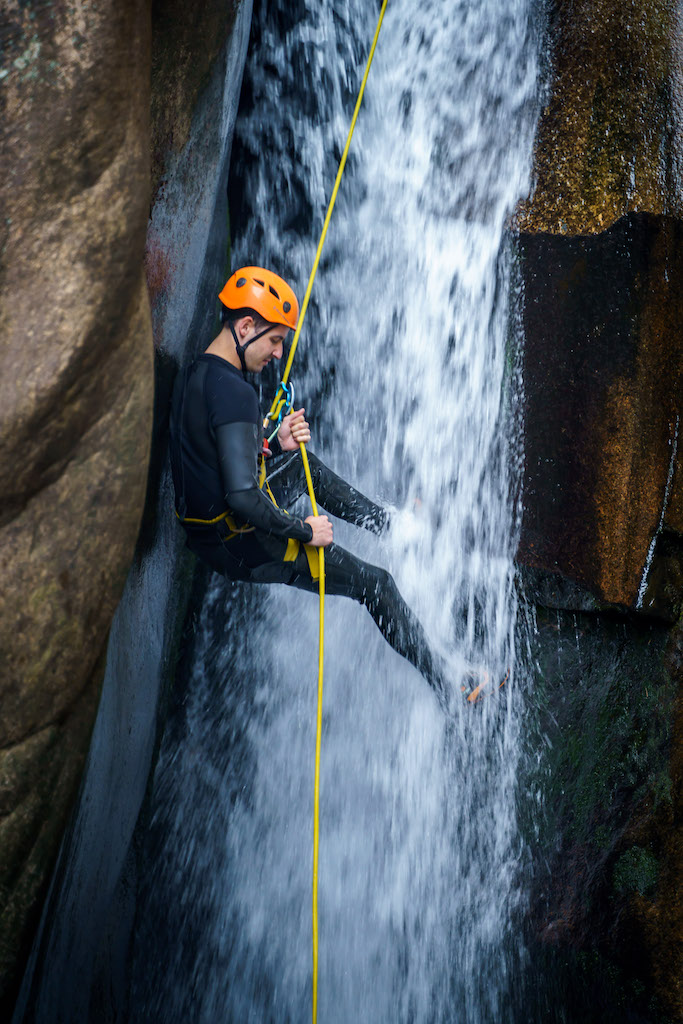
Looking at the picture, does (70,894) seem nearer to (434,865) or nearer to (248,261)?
(434,865)

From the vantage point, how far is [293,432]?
10.3ft

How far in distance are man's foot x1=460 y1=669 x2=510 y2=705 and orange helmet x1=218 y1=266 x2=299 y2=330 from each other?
5.65ft

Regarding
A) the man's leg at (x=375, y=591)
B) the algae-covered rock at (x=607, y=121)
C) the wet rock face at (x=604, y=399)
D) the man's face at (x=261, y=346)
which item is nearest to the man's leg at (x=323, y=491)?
the man's leg at (x=375, y=591)

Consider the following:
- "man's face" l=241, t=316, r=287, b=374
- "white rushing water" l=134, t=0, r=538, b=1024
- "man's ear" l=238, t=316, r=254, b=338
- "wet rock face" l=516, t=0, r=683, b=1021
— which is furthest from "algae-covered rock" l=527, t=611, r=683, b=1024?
"man's ear" l=238, t=316, r=254, b=338

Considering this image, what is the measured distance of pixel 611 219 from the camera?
326 cm

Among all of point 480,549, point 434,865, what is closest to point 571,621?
point 480,549

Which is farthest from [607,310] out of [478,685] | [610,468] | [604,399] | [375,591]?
[478,685]

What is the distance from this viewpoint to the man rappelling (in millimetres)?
2648

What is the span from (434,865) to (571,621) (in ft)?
4.26

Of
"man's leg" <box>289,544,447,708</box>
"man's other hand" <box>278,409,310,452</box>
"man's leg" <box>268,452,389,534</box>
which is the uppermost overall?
"man's other hand" <box>278,409,310,452</box>

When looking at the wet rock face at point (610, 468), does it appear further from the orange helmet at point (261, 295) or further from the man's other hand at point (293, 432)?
the orange helmet at point (261, 295)

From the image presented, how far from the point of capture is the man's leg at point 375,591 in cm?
310

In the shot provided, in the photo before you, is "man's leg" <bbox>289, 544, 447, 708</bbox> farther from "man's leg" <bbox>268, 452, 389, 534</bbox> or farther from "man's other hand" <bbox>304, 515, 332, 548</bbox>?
"man's leg" <bbox>268, 452, 389, 534</bbox>

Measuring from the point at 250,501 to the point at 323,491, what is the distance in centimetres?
77
